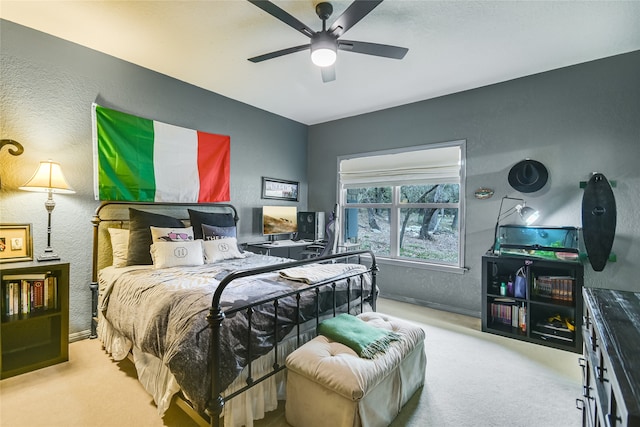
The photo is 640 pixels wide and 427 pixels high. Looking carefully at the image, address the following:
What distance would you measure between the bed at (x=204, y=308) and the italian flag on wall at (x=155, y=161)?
0.21 metres

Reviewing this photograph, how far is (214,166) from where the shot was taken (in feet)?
12.0

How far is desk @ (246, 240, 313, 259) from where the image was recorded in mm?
3839

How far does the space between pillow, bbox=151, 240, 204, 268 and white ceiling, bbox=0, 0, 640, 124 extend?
6.01 ft

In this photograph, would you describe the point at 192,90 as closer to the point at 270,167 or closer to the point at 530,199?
the point at 270,167

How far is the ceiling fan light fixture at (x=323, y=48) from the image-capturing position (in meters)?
2.01

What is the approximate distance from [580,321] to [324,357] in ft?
8.42

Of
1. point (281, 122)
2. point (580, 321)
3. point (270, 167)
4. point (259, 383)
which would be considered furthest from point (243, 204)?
Answer: point (580, 321)

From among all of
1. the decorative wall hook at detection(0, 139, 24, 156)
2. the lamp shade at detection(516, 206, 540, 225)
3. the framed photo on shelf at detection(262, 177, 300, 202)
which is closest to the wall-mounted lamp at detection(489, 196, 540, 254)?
the lamp shade at detection(516, 206, 540, 225)

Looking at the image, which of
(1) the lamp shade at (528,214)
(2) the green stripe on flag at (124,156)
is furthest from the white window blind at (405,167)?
(2) the green stripe on flag at (124,156)

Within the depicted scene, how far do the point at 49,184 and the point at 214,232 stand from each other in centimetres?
138

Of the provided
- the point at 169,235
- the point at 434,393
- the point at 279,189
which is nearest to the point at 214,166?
the point at 279,189

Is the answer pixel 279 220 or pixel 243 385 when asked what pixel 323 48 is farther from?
pixel 279 220

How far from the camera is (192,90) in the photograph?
11.4ft

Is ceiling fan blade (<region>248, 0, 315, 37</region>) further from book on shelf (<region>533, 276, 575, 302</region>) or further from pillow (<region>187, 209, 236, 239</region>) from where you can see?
book on shelf (<region>533, 276, 575, 302</region>)
